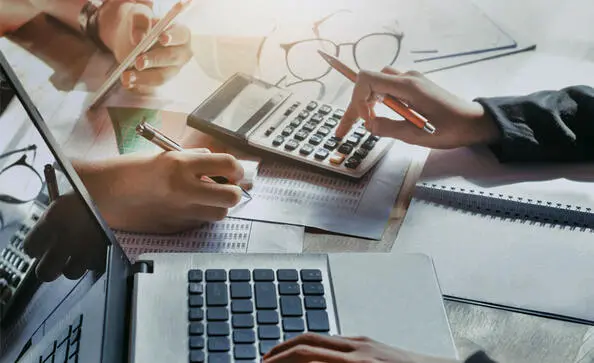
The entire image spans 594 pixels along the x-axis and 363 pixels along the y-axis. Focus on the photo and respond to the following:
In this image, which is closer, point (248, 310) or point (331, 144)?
point (248, 310)

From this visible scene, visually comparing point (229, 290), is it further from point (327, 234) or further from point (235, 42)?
point (235, 42)

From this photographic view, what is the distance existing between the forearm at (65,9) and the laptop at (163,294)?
405 millimetres

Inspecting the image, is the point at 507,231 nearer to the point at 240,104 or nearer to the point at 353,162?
the point at 353,162

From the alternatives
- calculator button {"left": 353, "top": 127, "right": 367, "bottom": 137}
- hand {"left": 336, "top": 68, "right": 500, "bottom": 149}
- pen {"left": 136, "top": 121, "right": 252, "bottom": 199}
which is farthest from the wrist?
pen {"left": 136, "top": 121, "right": 252, "bottom": 199}

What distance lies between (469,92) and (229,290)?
0.36 metres

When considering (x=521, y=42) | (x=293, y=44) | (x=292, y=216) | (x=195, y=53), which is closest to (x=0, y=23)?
(x=195, y=53)

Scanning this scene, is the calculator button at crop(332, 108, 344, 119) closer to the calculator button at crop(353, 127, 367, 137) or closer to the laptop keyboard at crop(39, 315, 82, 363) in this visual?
the calculator button at crop(353, 127, 367, 137)

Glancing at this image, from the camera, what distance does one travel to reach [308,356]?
1.61 feet

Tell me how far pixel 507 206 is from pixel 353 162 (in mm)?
138

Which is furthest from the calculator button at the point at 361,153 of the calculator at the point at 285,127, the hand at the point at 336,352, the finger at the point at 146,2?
the finger at the point at 146,2

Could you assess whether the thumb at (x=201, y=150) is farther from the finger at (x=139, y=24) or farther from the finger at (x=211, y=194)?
the finger at (x=139, y=24)

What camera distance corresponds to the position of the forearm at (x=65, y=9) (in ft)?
2.88

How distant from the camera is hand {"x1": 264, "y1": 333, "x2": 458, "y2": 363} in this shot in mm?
492

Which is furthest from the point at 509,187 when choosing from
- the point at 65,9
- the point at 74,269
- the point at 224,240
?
the point at 65,9
